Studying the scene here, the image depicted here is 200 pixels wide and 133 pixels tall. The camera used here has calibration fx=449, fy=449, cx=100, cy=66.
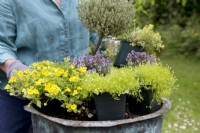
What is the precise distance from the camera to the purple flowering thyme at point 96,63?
1681 mm

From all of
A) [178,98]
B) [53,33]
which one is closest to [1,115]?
[53,33]

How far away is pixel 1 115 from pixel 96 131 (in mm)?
730

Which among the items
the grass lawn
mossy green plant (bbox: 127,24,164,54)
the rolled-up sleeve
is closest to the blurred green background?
the grass lawn

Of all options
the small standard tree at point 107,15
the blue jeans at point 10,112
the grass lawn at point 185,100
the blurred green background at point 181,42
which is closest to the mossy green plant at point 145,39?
the small standard tree at point 107,15

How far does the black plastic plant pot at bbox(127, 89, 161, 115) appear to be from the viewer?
5.48ft

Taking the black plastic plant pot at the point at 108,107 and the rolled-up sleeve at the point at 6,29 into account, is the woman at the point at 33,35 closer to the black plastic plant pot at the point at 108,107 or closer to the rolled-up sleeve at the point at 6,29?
the rolled-up sleeve at the point at 6,29

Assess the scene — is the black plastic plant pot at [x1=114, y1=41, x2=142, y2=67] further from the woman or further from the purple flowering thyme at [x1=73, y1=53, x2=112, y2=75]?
the purple flowering thyme at [x1=73, y1=53, x2=112, y2=75]

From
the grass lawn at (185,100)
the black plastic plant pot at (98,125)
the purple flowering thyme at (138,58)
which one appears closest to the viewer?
the black plastic plant pot at (98,125)

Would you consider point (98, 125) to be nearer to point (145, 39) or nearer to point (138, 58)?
point (138, 58)

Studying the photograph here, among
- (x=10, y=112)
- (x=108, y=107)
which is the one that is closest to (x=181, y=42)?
(x=10, y=112)

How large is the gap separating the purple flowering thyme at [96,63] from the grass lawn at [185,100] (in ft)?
5.44

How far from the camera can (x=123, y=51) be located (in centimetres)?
201

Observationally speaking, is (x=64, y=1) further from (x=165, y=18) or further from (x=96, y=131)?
(x=165, y=18)

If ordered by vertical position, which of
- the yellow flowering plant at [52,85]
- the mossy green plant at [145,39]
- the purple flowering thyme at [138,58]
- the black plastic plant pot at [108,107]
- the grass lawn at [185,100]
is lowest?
the grass lawn at [185,100]
